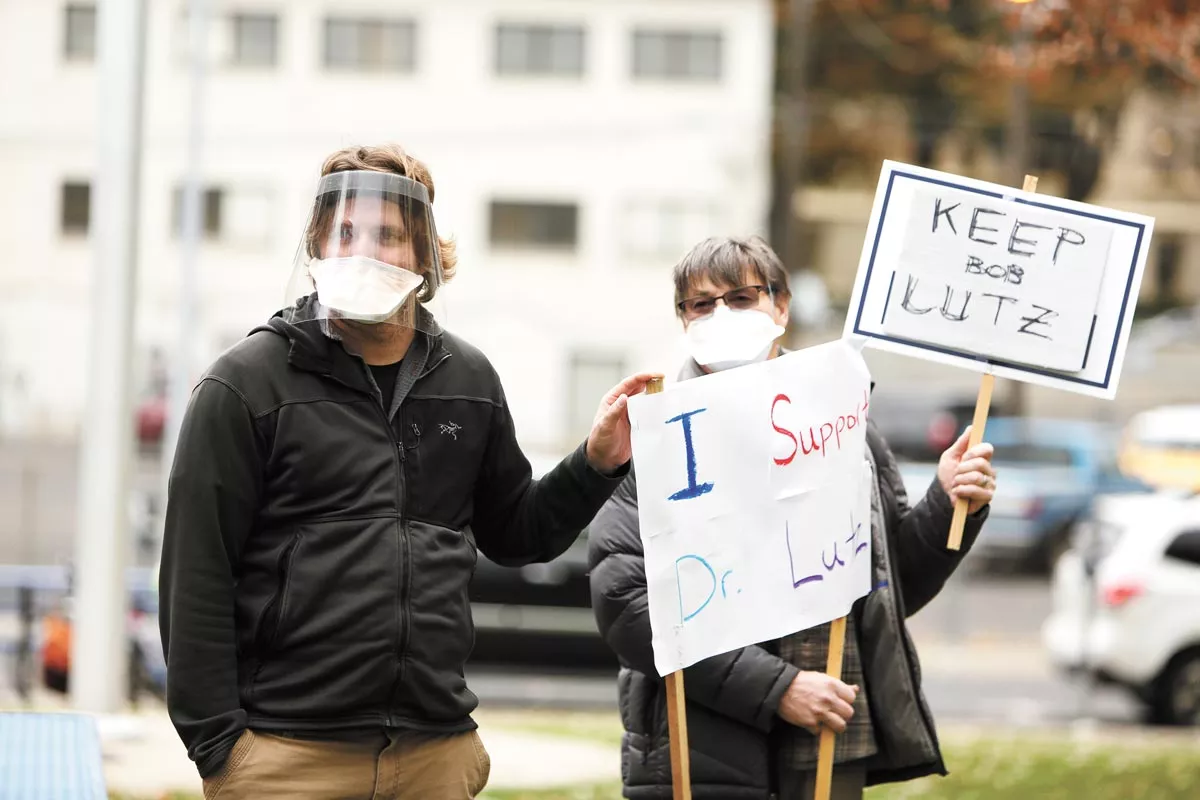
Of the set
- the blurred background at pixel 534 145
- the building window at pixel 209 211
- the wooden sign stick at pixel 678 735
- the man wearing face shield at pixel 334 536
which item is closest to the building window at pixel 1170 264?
the blurred background at pixel 534 145

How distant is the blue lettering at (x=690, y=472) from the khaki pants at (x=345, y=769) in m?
0.81

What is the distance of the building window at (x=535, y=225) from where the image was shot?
35.2 meters

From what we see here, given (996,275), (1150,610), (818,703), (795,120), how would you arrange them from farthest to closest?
(795,120), (1150,610), (996,275), (818,703)

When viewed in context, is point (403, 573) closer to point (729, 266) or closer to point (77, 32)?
point (729, 266)

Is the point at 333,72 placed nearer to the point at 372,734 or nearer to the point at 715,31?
the point at 715,31

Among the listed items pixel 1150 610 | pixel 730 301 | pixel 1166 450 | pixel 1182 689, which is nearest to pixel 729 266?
pixel 730 301

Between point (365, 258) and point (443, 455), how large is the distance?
404 millimetres

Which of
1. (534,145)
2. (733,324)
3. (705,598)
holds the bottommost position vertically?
(705,598)

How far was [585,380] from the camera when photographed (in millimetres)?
35281

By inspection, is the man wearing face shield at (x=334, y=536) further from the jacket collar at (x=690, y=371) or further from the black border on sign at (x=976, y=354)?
the black border on sign at (x=976, y=354)

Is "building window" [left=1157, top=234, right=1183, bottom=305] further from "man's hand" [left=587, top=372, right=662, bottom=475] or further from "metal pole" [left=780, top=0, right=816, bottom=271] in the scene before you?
"man's hand" [left=587, top=372, right=662, bottom=475]

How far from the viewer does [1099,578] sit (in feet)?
40.2

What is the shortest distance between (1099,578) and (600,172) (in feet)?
77.9

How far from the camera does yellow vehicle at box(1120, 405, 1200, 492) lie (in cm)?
2419
